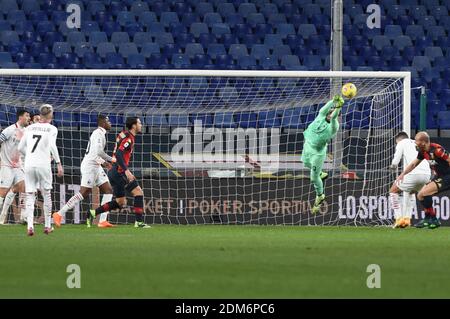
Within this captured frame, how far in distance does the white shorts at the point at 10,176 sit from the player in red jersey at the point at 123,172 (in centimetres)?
183

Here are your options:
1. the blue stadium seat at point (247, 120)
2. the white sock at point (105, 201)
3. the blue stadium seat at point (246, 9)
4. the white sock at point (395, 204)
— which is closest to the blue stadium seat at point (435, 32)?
the blue stadium seat at point (246, 9)

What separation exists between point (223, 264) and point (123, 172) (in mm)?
8652

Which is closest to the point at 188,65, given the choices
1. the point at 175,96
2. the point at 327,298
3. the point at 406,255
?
the point at 175,96

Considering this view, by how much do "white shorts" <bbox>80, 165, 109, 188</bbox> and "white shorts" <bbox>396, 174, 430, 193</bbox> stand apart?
17.0 ft

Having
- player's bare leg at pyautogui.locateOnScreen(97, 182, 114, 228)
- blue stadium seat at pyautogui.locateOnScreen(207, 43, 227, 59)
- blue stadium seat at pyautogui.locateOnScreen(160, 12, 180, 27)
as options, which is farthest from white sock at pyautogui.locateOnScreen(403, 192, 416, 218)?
blue stadium seat at pyautogui.locateOnScreen(160, 12, 180, 27)

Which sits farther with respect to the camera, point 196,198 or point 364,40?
point 364,40

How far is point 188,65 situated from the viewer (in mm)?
28359

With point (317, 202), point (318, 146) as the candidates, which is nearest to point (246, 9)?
point (318, 146)

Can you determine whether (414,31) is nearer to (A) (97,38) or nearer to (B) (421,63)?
(B) (421,63)

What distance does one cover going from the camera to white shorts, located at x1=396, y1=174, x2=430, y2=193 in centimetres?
2130
